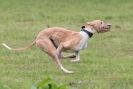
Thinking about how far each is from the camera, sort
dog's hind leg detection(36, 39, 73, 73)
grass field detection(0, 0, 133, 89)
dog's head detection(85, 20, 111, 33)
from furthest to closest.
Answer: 1. dog's head detection(85, 20, 111, 33)
2. dog's hind leg detection(36, 39, 73, 73)
3. grass field detection(0, 0, 133, 89)

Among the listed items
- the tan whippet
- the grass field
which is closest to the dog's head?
the tan whippet

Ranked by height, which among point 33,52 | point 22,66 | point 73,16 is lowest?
point 73,16

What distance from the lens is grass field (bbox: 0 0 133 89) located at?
25.1 ft

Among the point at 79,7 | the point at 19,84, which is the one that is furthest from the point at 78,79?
the point at 79,7

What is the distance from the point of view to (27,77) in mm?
7828

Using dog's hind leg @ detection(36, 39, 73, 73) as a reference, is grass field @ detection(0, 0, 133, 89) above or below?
below

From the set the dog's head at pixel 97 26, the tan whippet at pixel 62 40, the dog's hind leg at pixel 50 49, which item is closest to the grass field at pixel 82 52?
the dog's hind leg at pixel 50 49

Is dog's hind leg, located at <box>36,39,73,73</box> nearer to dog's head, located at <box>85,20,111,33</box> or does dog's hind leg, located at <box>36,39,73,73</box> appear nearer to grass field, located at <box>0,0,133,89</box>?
grass field, located at <box>0,0,133,89</box>

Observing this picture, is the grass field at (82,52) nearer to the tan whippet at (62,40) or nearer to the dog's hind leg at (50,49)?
the dog's hind leg at (50,49)

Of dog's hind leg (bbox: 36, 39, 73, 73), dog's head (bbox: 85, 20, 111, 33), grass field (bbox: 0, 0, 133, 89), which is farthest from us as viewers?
dog's head (bbox: 85, 20, 111, 33)

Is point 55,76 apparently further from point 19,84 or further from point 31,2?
point 31,2

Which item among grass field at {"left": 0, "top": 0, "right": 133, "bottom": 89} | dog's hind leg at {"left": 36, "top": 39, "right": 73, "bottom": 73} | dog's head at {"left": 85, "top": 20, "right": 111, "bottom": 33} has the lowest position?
grass field at {"left": 0, "top": 0, "right": 133, "bottom": 89}

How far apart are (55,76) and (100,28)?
110 centimetres

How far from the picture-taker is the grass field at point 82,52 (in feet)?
25.1
